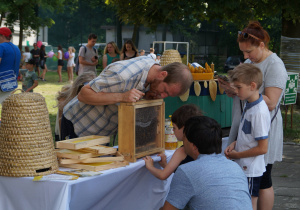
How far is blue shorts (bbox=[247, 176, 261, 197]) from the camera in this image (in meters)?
2.92

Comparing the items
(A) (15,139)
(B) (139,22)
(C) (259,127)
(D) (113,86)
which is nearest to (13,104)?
(A) (15,139)

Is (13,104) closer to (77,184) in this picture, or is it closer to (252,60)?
(77,184)

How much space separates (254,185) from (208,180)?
2.86 feet

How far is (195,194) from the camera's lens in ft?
7.16

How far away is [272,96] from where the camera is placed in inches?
121

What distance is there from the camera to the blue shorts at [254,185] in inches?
115

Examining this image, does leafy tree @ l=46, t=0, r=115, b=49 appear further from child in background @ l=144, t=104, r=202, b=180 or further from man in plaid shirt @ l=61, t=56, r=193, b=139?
child in background @ l=144, t=104, r=202, b=180

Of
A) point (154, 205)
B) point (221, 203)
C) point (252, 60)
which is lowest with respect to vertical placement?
point (154, 205)

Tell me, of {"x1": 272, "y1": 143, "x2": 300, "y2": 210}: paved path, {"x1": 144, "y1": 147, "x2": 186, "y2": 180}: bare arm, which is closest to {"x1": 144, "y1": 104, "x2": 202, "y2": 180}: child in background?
{"x1": 144, "y1": 147, "x2": 186, "y2": 180}: bare arm

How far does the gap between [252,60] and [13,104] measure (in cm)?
168

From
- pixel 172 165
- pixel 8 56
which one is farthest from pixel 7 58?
pixel 172 165

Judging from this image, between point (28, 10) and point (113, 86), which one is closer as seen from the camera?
point (113, 86)

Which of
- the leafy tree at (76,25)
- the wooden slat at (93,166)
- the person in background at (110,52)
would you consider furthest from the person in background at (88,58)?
the leafy tree at (76,25)

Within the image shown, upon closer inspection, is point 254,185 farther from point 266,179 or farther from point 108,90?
point 108,90
